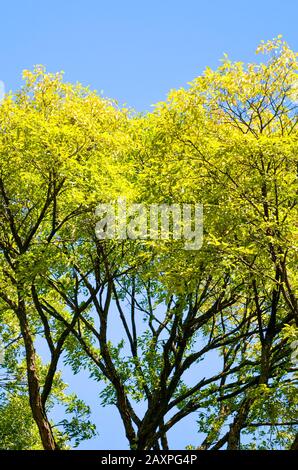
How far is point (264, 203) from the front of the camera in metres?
15.0

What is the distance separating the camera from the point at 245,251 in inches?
548

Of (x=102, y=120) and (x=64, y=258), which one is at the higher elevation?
(x=102, y=120)

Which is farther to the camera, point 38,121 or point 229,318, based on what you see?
point 229,318

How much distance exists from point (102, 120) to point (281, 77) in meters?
5.94

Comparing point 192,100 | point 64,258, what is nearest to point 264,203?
point 192,100

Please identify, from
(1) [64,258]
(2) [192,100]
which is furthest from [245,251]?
(1) [64,258]

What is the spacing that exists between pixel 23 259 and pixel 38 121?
143 inches

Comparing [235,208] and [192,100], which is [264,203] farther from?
[192,100]

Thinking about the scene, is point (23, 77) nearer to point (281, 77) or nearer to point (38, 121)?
point (38, 121)
